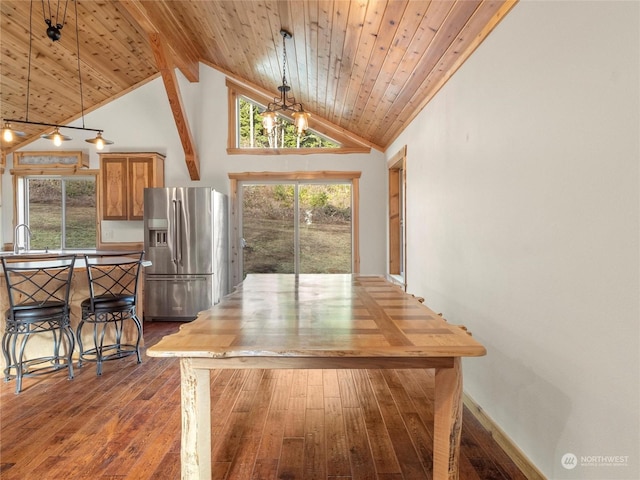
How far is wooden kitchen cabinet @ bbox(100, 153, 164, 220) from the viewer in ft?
16.7

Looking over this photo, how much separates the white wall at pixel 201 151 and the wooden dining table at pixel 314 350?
3.88m

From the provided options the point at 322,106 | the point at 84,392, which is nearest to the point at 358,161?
the point at 322,106

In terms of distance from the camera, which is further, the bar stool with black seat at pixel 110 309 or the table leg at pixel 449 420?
the bar stool with black seat at pixel 110 309

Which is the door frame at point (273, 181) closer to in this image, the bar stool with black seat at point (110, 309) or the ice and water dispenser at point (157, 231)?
the ice and water dispenser at point (157, 231)

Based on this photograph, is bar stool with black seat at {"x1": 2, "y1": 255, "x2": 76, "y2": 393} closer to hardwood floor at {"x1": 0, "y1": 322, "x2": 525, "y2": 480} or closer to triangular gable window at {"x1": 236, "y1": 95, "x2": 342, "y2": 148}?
hardwood floor at {"x1": 0, "y1": 322, "x2": 525, "y2": 480}

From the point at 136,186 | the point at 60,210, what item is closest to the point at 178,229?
the point at 136,186

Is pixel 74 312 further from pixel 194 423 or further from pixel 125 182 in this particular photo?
pixel 194 423

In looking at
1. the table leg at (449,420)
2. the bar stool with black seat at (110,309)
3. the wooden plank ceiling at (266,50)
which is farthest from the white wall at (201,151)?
the table leg at (449,420)

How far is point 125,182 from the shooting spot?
201 inches

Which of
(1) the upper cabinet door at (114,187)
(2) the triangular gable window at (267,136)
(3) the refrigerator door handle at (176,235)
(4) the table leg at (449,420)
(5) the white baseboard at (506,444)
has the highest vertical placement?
(2) the triangular gable window at (267,136)

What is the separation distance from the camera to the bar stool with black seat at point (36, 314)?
2.66 meters

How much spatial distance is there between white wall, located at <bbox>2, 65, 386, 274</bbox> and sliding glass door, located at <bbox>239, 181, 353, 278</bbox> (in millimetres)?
277

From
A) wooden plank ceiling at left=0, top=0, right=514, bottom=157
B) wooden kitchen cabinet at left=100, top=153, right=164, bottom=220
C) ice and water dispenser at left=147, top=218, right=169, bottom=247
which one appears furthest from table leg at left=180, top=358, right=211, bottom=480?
wooden kitchen cabinet at left=100, top=153, right=164, bottom=220

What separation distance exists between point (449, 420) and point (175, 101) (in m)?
4.64
